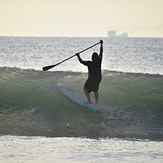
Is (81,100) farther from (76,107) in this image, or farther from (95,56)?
(95,56)

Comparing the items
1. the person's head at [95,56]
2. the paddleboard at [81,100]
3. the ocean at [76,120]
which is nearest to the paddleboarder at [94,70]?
the person's head at [95,56]

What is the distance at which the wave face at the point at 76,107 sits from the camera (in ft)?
40.4

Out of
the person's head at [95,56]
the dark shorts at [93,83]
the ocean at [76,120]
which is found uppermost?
the person's head at [95,56]

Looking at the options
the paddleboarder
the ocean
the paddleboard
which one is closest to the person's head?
the paddleboarder

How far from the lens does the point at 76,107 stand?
1488 cm

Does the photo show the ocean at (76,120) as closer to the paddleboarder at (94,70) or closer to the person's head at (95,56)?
the paddleboarder at (94,70)

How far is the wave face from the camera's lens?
485 inches

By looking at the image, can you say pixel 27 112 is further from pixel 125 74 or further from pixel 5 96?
pixel 125 74

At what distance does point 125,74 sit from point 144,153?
11579 millimetres

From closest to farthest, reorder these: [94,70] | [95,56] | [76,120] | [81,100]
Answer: [95,56]
[94,70]
[76,120]
[81,100]

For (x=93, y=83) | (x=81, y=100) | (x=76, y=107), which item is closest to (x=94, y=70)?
(x=93, y=83)

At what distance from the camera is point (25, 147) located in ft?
32.3

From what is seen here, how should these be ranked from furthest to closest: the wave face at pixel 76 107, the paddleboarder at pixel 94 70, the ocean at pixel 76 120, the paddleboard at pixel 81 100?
the paddleboard at pixel 81 100, the paddleboarder at pixel 94 70, the wave face at pixel 76 107, the ocean at pixel 76 120

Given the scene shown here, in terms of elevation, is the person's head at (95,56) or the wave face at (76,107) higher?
the person's head at (95,56)
